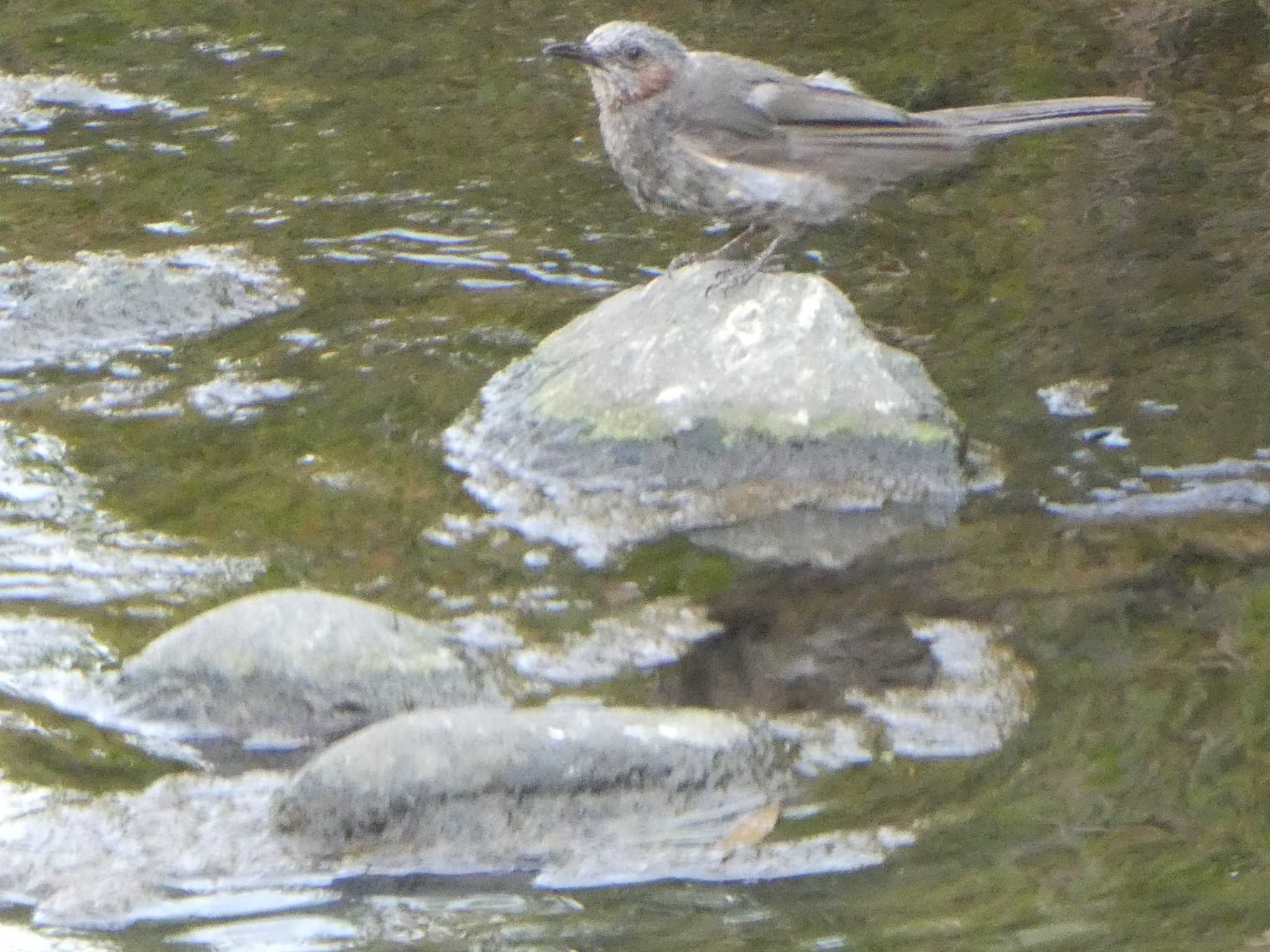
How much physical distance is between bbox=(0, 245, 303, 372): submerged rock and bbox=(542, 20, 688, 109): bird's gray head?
4.95 ft

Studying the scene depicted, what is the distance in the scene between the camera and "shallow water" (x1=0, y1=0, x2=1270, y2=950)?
396 centimetres

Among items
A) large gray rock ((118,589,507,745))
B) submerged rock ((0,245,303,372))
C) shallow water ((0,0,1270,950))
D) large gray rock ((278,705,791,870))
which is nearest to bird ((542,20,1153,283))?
shallow water ((0,0,1270,950))

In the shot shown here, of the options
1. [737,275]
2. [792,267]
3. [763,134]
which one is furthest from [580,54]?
[792,267]

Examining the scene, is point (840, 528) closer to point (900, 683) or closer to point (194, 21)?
point (900, 683)

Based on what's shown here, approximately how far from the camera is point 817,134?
6.34 m

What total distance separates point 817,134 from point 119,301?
2.54 meters

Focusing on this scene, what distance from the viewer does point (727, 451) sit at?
20.0 ft

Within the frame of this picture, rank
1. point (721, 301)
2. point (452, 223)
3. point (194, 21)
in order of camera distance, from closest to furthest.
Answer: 1. point (721, 301)
2. point (452, 223)
3. point (194, 21)

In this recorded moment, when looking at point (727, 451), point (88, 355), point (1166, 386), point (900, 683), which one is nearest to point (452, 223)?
point (88, 355)

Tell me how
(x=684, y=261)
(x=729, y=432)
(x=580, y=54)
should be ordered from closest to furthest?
(x=729, y=432), (x=580, y=54), (x=684, y=261)

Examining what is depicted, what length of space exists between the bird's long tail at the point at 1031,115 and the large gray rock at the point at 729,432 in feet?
2.18

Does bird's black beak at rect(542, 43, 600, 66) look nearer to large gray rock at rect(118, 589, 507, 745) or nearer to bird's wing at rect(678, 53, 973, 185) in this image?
bird's wing at rect(678, 53, 973, 185)

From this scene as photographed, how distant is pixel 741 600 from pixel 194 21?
607cm

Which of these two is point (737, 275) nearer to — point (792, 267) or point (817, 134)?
point (817, 134)
